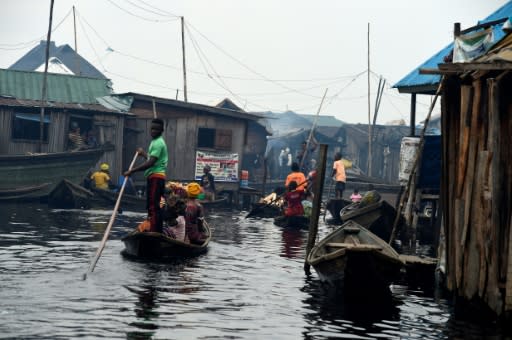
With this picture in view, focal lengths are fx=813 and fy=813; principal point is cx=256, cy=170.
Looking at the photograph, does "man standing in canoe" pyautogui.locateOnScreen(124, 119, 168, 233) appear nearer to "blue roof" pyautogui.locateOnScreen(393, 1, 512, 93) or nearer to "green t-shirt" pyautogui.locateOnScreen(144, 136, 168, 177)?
"green t-shirt" pyautogui.locateOnScreen(144, 136, 168, 177)

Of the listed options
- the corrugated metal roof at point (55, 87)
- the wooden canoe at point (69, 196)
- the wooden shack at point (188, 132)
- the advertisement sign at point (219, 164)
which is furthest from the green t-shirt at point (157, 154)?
the advertisement sign at point (219, 164)

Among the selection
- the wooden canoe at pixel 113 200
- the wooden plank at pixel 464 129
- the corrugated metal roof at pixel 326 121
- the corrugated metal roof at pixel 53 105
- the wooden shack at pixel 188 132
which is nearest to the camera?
the wooden plank at pixel 464 129

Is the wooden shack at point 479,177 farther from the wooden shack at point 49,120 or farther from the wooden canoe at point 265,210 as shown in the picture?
the wooden shack at point 49,120

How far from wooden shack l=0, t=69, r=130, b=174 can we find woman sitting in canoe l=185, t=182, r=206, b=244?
14522 mm

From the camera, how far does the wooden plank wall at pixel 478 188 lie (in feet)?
29.9

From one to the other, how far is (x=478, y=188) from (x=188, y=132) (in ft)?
75.4

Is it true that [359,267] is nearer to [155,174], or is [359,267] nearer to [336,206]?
[155,174]

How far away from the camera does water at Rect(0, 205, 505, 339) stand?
839 centimetres

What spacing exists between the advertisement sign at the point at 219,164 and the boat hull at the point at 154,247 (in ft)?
60.0

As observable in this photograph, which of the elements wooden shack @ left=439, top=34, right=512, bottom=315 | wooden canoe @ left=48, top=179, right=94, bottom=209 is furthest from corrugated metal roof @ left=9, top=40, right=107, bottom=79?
wooden shack @ left=439, top=34, right=512, bottom=315

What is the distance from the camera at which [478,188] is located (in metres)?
9.71

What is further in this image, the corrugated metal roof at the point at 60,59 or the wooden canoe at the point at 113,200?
the corrugated metal roof at the point at 60,59

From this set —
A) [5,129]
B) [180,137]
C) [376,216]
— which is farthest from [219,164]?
[376,216]

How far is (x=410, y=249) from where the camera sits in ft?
59.3
